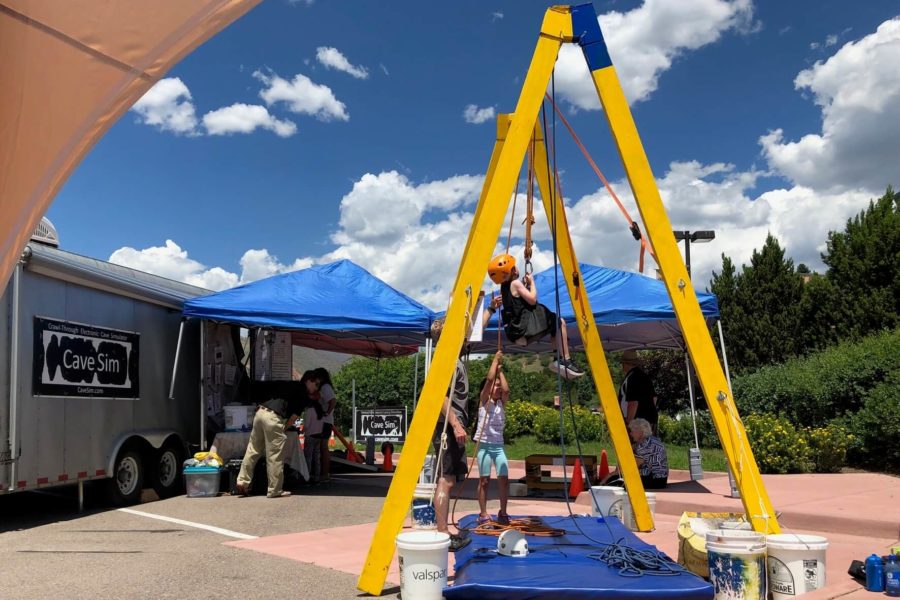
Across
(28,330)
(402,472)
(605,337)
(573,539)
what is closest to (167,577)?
(402,472)

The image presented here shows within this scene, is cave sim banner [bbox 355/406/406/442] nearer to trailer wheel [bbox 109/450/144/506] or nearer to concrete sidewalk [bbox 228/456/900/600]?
concrete sidewalk [bbox 228/456/900/600]

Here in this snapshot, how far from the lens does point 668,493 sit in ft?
33.0

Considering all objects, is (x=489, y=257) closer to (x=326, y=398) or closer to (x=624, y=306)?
(x=624, y=306)

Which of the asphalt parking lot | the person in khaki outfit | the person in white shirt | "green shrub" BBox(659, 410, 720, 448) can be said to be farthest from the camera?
"green shrub" BBox(659, 410, 720, 448)

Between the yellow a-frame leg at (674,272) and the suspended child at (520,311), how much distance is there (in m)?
1.09

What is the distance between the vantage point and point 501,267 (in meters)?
6.63

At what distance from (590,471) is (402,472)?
701cm

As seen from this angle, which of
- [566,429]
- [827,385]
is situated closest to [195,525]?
[827,385]

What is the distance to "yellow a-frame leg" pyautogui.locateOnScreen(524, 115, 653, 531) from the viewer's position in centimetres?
728

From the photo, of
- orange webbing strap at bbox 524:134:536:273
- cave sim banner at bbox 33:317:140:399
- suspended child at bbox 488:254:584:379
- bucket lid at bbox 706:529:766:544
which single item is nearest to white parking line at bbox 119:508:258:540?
cave sim banner at bbox 33:317:140:399

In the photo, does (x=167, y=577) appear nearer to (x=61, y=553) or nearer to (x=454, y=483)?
(x=61, y=553)

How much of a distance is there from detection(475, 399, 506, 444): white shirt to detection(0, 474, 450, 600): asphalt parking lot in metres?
1.63

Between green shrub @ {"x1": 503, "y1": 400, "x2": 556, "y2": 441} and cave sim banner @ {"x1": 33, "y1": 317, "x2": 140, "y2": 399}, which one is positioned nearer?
cave sim banner @ {"x1": 33, "y1": 317, "x2": 140, "y2": 399}

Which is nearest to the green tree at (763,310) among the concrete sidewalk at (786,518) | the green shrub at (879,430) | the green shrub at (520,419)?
the green shrub at (520,419)
